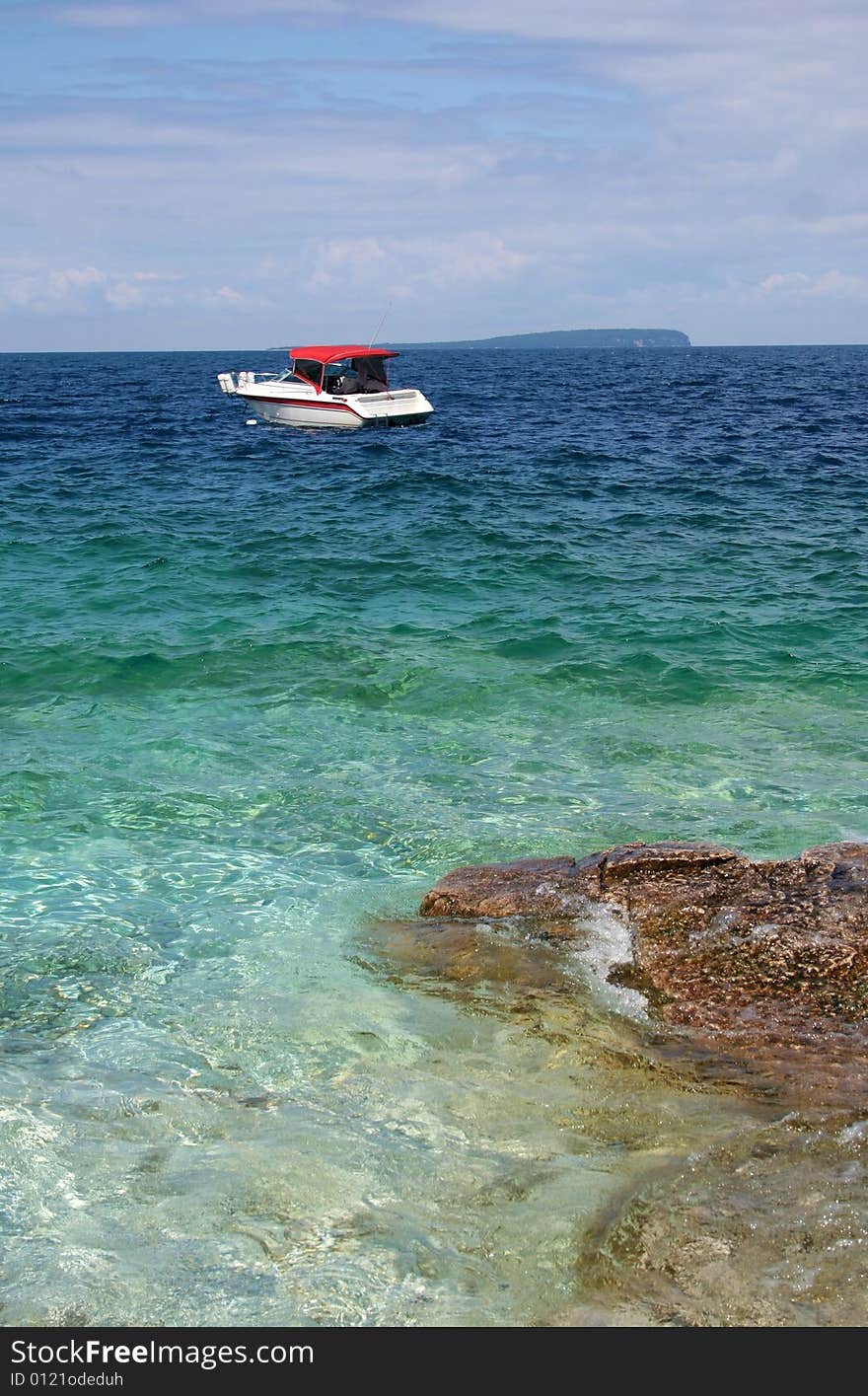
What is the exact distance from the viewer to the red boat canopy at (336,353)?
125ft

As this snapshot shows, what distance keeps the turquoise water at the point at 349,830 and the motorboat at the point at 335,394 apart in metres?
15.0

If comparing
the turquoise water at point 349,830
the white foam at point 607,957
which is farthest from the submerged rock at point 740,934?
the turquoise water at point 349,830

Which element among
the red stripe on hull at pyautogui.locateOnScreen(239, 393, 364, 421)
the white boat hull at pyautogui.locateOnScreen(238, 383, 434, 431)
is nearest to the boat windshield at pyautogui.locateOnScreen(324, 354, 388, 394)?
the white boat hull at pyautogui.locateOnScreen(238, 383, 434, 431)

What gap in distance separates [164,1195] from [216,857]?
3.99 metres

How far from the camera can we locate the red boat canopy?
3816 centimetres

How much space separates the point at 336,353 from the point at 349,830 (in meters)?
31.8

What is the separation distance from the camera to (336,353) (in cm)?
3834

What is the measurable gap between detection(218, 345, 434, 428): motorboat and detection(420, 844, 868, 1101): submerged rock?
33.5m

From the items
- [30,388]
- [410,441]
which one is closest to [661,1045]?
[410,441]

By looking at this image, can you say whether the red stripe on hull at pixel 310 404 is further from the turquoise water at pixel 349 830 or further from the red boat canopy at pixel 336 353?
the turquoise water at pixel 349 830

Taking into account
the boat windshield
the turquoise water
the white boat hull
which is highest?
the boat windshield

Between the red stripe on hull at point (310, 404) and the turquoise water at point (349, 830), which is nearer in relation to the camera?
the turquoise water at point (349, 830)

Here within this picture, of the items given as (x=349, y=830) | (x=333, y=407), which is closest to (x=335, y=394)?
(x=333, y=407)

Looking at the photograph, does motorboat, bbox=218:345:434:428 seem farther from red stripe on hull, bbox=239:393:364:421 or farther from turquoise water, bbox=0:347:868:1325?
turquoise water, bbox=0:347:868:1325
